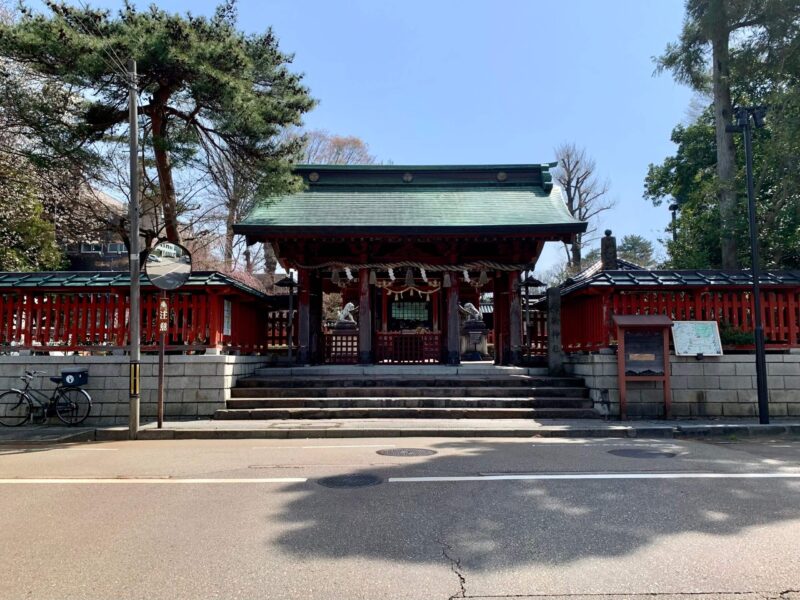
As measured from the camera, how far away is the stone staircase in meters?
12.0

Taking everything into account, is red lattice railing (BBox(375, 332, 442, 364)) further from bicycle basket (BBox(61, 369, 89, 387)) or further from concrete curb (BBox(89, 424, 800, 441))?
bicycle basket (BBox(61, 369, 89, 387))

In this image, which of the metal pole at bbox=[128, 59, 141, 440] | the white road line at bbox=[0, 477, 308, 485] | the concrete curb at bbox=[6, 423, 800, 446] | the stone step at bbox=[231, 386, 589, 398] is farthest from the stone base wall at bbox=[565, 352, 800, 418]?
the metal pole at bbox=[128, 59, 141, 440]

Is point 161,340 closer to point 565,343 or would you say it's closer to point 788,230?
point 565,343

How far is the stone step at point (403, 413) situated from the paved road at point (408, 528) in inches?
155

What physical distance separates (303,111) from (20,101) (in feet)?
21.9

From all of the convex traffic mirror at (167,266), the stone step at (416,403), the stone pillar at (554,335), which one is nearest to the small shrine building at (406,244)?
the stone pillar at (554,335)

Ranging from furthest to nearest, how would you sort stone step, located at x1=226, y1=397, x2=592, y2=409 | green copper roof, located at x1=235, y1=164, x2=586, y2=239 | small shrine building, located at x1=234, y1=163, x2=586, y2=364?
small shrine building, located at x1=234, y1=163, x2=586, y2=364 < green copper roof, located at x1=235, y1=164, x2=586, y2=239 < stone step, located at x1=226, y1=397, x2=592, y2=409

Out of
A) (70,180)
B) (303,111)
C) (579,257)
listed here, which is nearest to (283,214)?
(303,111)

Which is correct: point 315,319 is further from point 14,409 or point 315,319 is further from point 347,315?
point 14,409

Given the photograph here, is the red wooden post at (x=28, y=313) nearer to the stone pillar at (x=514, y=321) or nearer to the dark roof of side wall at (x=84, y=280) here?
the dark roof of side wall at (x=84, y=280)

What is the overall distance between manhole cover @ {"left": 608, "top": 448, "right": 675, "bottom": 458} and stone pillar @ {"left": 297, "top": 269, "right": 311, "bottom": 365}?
9.88 metres

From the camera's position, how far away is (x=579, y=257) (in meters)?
36.6

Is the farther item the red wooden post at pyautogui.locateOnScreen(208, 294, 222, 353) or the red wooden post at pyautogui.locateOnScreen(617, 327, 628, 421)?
the red wooden post at pyautogui.locateOnScreen(208, 294, 222, 353)

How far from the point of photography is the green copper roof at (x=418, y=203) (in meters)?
15.1
